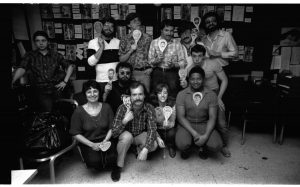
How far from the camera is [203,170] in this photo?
8.69ft

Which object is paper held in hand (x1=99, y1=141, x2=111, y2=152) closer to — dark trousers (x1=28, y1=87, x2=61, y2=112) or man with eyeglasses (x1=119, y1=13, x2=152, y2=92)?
dark trousers (x1=28, y1=87, x2=61, y2=112)

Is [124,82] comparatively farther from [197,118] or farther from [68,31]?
[68,31]

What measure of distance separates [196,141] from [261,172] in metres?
0.78

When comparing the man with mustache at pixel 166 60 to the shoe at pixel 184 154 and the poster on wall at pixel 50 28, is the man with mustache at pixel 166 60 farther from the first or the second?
the poster on wall at pixel 50 28

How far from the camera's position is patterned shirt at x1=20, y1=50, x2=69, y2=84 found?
9.81 feet

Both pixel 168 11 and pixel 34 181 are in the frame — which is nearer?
pixel 34 181

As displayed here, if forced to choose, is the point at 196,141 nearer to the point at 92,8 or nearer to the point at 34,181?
the point at 34,181

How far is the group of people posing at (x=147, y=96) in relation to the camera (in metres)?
2.53

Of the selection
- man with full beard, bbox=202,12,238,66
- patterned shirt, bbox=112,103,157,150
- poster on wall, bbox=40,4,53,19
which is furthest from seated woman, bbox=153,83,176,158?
poster on wall, bbox=40,4,53,19

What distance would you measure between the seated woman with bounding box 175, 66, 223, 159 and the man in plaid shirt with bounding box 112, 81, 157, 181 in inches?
16.0

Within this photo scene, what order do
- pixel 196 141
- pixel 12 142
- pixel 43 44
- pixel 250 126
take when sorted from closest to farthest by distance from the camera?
pixel 12 142, pixel 196 141, pixel 43 44, pixel 250 126

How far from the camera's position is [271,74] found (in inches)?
172

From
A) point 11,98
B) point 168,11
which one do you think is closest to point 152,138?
point 11,98

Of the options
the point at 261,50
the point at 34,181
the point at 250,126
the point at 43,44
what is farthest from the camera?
the point at 261,50
